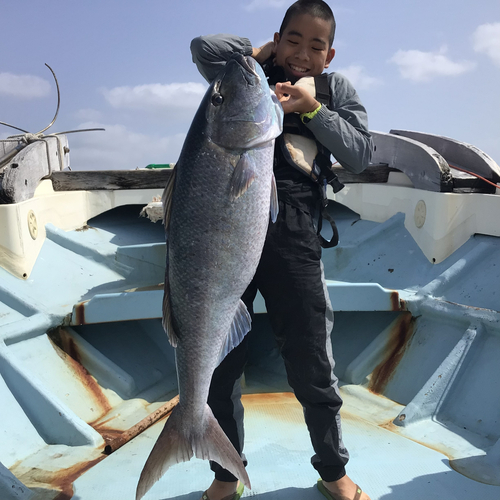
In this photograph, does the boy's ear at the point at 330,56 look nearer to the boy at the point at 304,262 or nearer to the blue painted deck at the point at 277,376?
the boy at the point at 304,262

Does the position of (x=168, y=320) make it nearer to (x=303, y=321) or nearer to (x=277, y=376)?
(x=303, y=321)

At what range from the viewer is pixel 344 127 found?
A: 2049 millimetres

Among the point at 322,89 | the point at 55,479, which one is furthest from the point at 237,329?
the point at 55,479

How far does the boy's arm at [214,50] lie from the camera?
2230mm

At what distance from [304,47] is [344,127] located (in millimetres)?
477

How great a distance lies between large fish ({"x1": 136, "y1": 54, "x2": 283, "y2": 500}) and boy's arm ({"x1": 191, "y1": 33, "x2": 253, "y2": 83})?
0.48m

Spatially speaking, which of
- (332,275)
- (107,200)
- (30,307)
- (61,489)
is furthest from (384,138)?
(61,489)

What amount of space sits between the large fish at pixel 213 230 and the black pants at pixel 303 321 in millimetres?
279

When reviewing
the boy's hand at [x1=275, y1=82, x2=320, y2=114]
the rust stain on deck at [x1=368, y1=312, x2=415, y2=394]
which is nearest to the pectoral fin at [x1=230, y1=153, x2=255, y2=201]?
the boy's hand at [x1=275, y1=82, x2=320, y2=114]

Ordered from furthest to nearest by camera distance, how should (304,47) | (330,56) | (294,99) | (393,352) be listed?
(393,352), (330,56), (304,47), (294,99)

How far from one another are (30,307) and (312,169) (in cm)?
282

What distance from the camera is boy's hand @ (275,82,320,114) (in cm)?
197

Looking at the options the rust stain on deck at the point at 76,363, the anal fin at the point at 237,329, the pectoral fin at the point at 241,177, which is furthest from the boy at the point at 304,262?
the rust stain on deck at the point at 76,363

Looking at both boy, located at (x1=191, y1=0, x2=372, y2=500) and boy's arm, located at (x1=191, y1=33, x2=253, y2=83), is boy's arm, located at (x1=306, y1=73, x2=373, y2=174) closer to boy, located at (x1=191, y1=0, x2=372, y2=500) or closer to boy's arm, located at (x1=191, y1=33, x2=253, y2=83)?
boy, located at (x1=191, y1=0, x2=372, y2=500)
